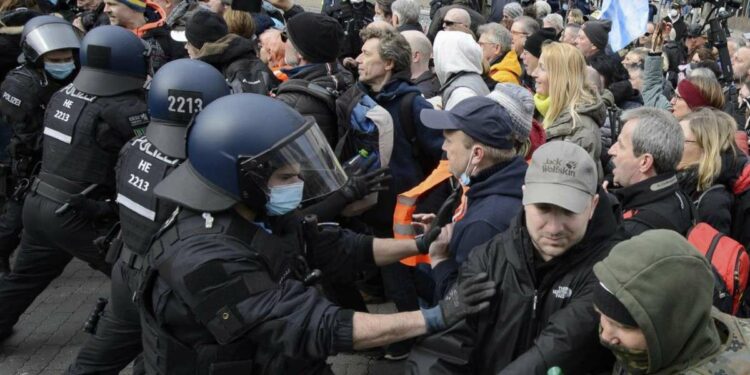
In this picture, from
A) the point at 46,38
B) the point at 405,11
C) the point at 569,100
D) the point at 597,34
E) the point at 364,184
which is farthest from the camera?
the point at 405,11

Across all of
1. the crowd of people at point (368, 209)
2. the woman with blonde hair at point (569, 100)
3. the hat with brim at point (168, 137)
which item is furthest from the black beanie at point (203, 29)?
the woman with blonde hair at point (569, 100)

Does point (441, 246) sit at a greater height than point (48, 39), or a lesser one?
greater

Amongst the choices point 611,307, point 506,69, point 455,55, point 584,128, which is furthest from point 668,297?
point 506,69

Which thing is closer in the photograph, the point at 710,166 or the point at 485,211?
the point at 485,211

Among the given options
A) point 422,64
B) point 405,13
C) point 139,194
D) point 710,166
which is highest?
point 710,166

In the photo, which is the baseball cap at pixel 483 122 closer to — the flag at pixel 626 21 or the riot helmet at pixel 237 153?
the riot helmet at pixel 237 153

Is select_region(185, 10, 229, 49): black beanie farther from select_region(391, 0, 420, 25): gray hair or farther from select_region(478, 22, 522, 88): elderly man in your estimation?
select_region(391, 0, 420, 25): gray hair

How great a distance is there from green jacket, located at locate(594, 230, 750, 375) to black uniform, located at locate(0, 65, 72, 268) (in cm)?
471

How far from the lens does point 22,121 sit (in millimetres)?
5793

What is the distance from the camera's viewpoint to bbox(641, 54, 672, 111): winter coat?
23.0 ft

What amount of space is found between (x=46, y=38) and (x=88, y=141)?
118 cm

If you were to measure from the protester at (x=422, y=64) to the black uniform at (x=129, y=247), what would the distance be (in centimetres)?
269

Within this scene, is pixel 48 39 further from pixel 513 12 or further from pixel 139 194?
pixel 513 12

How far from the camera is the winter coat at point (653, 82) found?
701 cm
